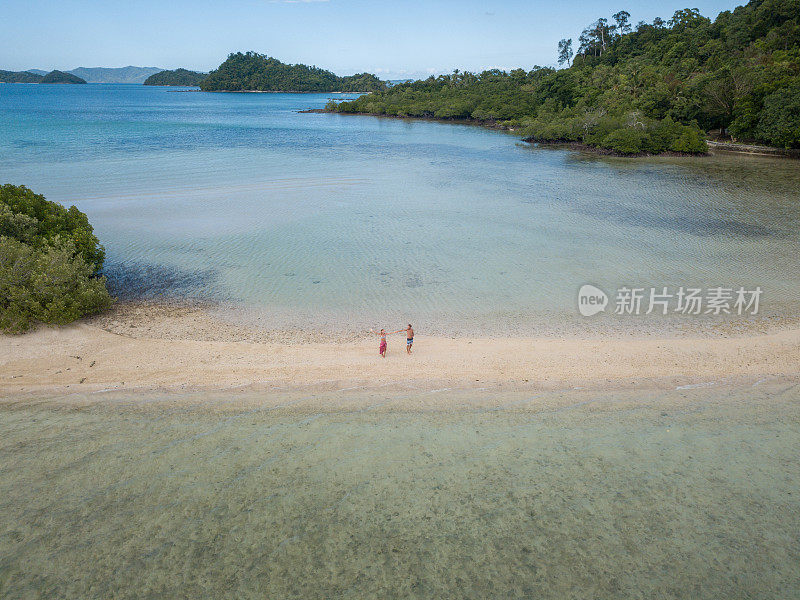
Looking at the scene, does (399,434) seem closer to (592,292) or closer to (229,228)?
(592,292)

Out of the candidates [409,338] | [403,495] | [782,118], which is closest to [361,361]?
[409,338]

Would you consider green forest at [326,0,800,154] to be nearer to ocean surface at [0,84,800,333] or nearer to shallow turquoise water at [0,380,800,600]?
ocean surface at [0,84,800,333]

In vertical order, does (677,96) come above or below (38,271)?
above

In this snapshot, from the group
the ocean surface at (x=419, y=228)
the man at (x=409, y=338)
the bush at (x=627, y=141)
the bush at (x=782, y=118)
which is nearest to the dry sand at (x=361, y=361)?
the man at (x=409, y=338)

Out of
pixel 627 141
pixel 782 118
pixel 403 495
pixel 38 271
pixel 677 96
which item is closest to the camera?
pixel 403 495

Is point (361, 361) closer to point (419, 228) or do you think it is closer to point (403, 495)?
point (403, 495)

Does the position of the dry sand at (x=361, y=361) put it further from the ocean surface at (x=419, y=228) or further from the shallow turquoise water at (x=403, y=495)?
the ocean surface at (x=419, y=228)

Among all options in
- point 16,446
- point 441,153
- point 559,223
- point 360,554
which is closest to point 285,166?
point 441,153
